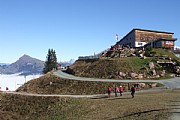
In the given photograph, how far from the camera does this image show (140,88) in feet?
168

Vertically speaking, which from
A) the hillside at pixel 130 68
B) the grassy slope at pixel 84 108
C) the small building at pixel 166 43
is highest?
the small building at pixel 166 43

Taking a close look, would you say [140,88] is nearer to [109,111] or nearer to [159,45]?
[109,111]

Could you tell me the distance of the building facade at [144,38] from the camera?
82125 millimetres

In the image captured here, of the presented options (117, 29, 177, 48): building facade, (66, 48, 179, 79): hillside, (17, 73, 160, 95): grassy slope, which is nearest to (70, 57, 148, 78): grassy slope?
(66, 48, 179, 79): hillside

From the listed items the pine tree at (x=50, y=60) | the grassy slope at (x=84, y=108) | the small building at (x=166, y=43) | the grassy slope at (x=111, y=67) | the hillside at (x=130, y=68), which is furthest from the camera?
the pine tree at (x=50, y=60)

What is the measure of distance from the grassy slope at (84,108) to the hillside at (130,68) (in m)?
22.5

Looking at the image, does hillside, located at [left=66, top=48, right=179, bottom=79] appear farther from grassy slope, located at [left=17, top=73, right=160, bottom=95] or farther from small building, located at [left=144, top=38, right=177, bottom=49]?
small building, located at [left=144, top=38, right=177, bottom=49]

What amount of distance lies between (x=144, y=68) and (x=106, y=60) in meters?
11.2

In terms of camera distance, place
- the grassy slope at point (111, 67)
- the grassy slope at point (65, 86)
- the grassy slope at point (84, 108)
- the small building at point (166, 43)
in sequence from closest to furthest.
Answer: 1. the grassy slope at point (84, 108)
2. the grassy slope at point (65, 86)
3. the grassy slope at point (111, 67)
4. the small building at point (166, 43)

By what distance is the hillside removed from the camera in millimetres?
60287

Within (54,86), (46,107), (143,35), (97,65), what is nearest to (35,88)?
(54,86)

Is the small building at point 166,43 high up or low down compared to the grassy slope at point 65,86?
up

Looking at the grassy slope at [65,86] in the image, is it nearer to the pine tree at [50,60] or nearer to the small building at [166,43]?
the small building at [166,43]

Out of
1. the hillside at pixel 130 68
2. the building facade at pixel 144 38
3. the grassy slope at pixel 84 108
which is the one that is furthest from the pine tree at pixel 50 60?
the grassy slope at pixel 84 108
